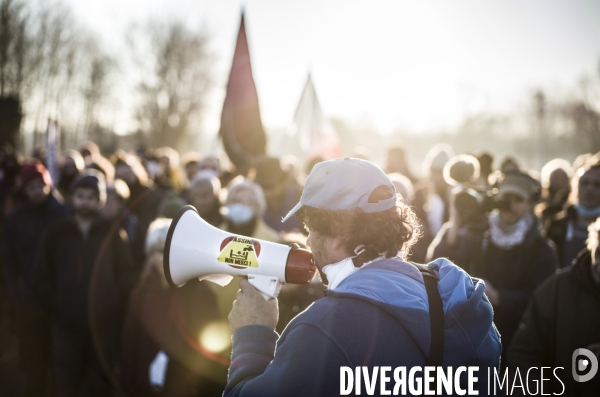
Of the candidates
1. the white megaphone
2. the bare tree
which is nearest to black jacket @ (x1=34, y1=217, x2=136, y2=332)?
the white megaphone

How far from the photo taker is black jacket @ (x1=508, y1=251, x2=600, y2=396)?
90.3 inches

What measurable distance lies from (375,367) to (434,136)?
192 ft

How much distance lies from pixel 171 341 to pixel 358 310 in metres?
1.80

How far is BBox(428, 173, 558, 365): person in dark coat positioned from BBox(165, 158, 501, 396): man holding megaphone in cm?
160

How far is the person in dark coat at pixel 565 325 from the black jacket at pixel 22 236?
407 centimetres

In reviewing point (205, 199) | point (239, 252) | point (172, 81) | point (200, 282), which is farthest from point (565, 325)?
point (172, 81)

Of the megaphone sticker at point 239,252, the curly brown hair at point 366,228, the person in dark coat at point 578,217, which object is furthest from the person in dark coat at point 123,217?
the person in dark coat at point 578,217

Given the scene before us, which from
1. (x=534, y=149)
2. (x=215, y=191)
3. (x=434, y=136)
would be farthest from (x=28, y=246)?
(x=434, y=136)

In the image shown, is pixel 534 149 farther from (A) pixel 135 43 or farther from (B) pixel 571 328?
(B) pixel 571 328

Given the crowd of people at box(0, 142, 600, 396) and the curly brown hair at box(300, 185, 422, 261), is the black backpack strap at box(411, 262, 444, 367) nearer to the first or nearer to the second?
the curly brown hair at box(300, 185, 422, 261)

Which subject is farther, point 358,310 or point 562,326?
point 562,326

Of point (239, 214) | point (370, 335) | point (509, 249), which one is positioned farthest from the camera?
point (239, 214)

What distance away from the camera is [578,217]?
360cm

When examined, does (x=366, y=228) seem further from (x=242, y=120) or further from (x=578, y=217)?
(x=242, y=120)
